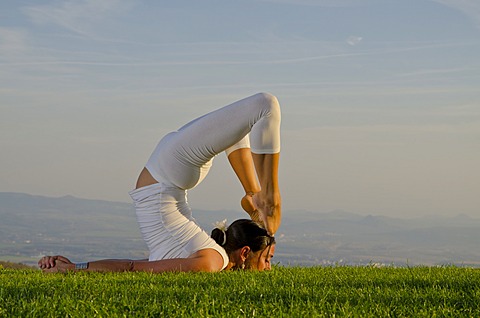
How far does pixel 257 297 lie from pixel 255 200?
6.42ft

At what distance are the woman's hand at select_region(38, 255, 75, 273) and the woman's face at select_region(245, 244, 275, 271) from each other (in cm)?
177

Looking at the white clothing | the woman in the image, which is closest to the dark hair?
the woman

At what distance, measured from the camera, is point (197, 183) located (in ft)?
24.5

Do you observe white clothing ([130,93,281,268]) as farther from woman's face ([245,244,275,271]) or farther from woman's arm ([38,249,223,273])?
woman's face ([245,244,275,271])

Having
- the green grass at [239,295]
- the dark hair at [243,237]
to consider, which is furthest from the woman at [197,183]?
the green grass at [239,295]

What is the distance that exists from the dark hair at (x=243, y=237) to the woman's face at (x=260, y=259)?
0.08 metres

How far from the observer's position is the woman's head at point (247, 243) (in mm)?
7410

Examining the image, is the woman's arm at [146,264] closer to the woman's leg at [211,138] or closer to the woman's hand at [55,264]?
the woman's hand at [55,264]

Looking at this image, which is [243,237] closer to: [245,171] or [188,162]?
[245,171]

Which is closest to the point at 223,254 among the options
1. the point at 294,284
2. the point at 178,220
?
the point at 178,220

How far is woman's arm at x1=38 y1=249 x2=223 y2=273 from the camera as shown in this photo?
7.12 m

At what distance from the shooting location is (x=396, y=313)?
4781 mm

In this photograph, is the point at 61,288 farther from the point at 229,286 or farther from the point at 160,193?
the point at 160,193

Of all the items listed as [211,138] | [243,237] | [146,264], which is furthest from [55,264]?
[211,138]
